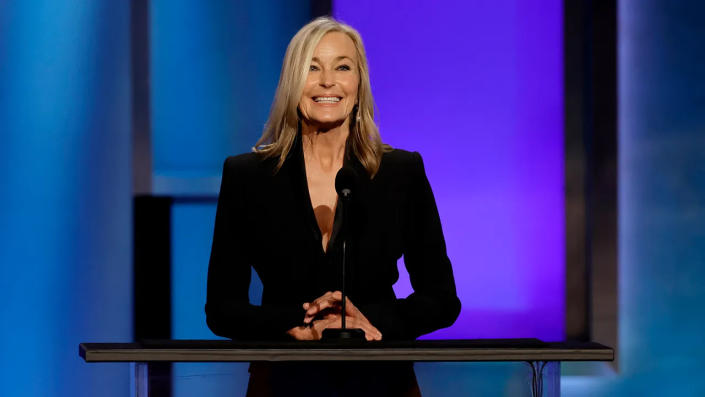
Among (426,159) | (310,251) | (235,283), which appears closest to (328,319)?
(310,251)

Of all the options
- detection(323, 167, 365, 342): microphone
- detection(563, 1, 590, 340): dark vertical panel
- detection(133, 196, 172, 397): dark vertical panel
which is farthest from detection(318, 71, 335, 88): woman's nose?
detection(563, 1, 590, 340): dark vertical panel

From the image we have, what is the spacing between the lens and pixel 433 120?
405 centimetres

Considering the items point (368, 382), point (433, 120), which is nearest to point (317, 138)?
point (368, 382)

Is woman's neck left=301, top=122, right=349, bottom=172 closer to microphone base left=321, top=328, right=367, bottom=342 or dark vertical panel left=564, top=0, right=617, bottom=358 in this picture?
microphone base left=321, top=328, right=367, bottom=342

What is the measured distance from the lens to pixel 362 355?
62.7 inches

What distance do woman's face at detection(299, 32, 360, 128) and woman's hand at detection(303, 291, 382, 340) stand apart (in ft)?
1.64

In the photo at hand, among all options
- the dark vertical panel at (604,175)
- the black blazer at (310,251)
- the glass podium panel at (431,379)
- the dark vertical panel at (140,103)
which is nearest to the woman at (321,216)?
the black blazer at (310,251)

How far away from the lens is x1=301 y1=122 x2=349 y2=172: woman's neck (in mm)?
2369

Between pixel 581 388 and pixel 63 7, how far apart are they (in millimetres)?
2823

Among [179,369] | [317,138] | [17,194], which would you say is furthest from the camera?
[17,194]

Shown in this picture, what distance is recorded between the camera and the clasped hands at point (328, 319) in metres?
2.03

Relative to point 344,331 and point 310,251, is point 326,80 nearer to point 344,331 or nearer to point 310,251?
point 310,251

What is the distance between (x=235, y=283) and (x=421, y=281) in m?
0.48

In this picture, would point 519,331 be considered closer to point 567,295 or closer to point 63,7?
point 567,295
